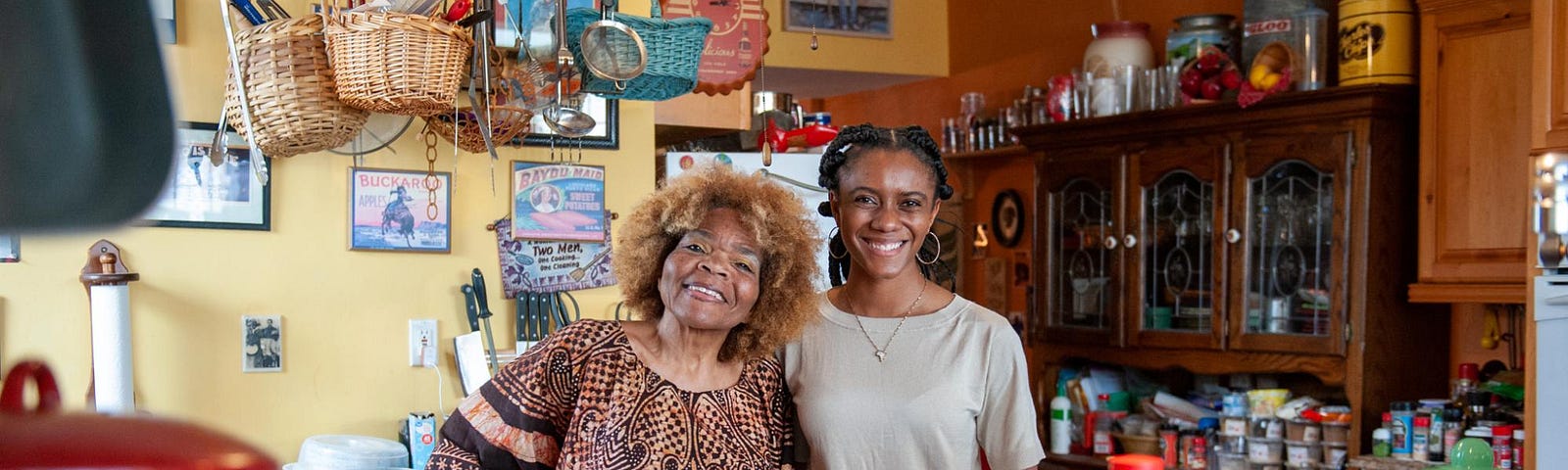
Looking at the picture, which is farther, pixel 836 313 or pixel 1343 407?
pixel 1343 407

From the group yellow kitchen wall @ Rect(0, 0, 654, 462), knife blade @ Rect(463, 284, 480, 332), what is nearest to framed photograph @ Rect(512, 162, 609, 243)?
yellow kitchen wall @ Rect(0, 0, 654, 462)

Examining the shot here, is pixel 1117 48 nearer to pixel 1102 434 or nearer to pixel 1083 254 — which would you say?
pixel 1083 254

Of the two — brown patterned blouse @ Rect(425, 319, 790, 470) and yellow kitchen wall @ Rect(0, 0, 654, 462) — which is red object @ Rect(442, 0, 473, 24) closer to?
yellow kitchen wall @ Rect(0, 0, 654, 462)

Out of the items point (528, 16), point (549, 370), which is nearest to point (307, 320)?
point (528, 16)

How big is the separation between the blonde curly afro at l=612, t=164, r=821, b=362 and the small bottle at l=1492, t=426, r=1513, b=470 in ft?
9.19

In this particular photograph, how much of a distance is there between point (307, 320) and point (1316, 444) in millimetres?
3193

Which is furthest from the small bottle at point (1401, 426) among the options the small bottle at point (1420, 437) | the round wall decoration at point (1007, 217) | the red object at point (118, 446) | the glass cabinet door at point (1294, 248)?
the red object at point (118, 446)

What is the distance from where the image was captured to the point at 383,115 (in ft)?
10.1

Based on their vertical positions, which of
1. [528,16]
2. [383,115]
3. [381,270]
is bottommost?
[381,270]

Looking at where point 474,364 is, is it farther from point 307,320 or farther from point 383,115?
point 383,115

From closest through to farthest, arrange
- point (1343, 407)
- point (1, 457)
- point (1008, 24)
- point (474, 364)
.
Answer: point (1, 457) → point (474, 364) → point (1343, 407) → point (1008, 24)

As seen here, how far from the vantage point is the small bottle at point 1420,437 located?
4.29 metres

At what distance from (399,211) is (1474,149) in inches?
120

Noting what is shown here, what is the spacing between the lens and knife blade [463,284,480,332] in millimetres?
3158
